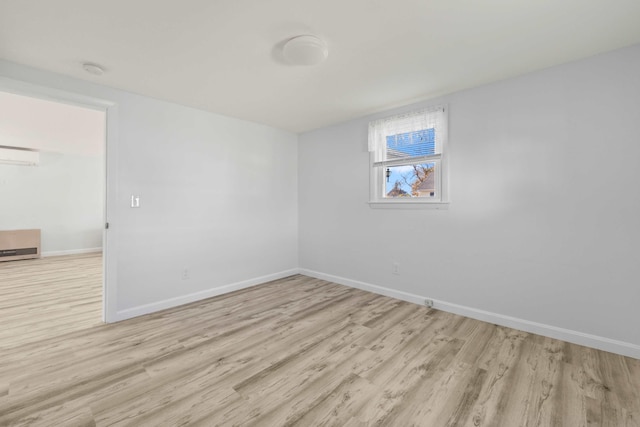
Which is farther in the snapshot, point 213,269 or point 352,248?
point 352,248

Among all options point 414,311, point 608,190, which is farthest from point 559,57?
point 414,311

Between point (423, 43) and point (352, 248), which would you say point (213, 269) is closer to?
point (352, 248)

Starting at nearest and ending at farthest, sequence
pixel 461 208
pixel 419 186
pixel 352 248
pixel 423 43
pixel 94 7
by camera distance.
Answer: pixel 94 7, pixel 423 43, pixel 461 208, pixel 419 186, pixel 352 248

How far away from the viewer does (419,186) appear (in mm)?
3309

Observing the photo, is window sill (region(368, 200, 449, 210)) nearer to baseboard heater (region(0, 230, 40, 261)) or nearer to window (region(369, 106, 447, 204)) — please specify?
window (region(369, 106, 447, 204))

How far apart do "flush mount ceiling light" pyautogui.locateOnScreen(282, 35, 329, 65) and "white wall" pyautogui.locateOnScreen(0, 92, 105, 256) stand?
12.9 ft

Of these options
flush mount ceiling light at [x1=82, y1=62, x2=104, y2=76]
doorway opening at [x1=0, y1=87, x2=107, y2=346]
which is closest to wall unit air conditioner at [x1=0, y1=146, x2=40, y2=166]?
doorway opening at [x1=0, y1=87, x2=107, y2=346]

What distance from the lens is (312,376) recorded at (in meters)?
1.90

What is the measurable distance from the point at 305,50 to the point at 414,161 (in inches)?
73.0

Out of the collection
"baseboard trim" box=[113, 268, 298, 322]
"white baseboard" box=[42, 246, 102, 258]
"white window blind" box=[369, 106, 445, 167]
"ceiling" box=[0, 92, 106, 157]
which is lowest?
"baseboard trim" box=[113, 268, 298, 322]

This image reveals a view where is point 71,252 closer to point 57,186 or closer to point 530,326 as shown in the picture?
point 57,186

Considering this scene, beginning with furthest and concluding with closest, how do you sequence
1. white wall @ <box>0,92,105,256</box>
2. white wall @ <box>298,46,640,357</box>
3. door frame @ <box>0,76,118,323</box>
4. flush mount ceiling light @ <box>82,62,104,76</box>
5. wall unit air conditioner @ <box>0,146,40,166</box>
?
wall unit air conditioner @ <box>0,146,40,166</box>, white wall @ <box>0,92,105,256</box>, door frame @ <box>0,76,118,323</box>, flush mount ceiling light @ <box>82,62,104,76</box>, white wall @ <box>298,46,640,357</box>

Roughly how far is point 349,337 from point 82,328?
2598 millimetres

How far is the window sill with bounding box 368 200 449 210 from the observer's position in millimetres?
3074
